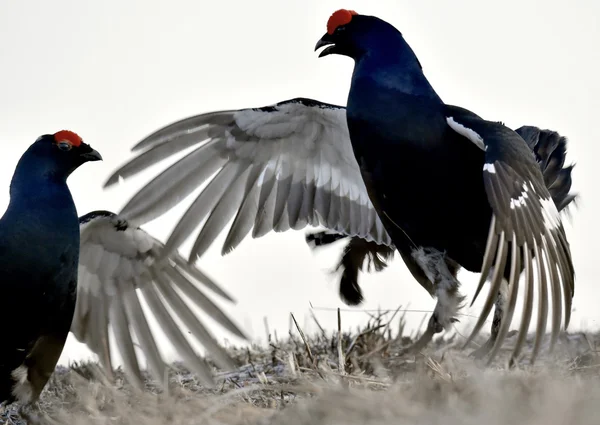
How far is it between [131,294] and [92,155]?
79 centimetres

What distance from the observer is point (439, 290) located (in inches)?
176

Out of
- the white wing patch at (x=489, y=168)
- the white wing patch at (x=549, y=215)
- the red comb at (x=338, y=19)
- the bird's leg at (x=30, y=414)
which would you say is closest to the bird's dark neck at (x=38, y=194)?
the bird's leg at (x=30, y=414)

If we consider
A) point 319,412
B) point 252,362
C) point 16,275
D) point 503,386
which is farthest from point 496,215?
point 16,275

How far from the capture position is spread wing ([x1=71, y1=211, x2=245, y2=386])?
15.6ft

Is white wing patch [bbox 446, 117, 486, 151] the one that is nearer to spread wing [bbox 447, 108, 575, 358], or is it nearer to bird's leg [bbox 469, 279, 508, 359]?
spread wing [bbox 447, 108, 575, 358]

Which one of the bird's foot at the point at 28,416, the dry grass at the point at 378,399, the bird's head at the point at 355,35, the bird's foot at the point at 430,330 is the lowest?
the bird's foot at the point at 28,416

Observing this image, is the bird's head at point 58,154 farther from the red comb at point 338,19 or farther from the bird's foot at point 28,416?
the red comb at point 338,19

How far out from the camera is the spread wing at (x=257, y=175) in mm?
4859

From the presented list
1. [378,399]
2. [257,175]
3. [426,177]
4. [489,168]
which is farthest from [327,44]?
[378,399]

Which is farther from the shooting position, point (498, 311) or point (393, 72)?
point (393, 72)

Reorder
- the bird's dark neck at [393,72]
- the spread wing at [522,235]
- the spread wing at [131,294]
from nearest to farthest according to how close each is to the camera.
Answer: the spread wing at [522,235] < the bird's dark neck at [393,72] < the spread wing at [131,294]

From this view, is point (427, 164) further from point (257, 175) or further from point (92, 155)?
point (92, 155)

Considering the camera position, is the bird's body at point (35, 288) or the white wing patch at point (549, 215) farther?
the bird's body at point (35, 288)

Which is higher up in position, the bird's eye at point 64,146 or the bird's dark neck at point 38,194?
the bird's eye at point 64,146
